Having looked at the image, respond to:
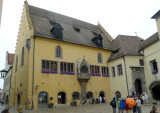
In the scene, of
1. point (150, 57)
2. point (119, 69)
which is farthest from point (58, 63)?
point (150, 57)

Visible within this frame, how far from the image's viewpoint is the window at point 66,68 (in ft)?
84.7

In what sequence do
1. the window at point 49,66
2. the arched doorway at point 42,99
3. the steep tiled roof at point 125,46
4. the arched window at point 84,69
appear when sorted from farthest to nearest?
1. the steep tiled roof at point 125,46
2. the arched window at point 84,69
3. the window at point 49,66
4. the arched doorway at point 42,99

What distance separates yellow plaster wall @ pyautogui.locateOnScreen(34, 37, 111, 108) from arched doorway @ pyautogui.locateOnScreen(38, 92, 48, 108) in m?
0.46

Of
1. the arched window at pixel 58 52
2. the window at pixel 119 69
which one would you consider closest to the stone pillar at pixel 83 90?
the arched window at pixel 58 52

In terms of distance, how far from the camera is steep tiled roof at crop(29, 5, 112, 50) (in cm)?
2647

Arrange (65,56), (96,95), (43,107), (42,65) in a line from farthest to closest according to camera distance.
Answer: (96,95) < (65,56) < (42,65) < (43,107)

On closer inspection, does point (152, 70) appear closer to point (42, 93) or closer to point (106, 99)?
point (106, 99)

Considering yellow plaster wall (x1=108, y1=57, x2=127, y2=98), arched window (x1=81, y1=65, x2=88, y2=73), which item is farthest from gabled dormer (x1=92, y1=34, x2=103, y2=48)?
arched window (x1=81, y1=65, x2=88, y2=73)

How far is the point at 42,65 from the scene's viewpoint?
24109mm

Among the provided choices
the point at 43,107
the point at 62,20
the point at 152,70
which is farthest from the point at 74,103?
the point at 62,20

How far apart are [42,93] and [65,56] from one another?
23.0 feet

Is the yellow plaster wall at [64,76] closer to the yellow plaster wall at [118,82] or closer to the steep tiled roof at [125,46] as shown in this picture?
the yellow plaster wall at [118,82]

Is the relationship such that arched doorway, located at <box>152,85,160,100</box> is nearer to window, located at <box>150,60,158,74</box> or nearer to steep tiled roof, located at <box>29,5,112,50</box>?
window, located at <box>150,60,158,74</box>

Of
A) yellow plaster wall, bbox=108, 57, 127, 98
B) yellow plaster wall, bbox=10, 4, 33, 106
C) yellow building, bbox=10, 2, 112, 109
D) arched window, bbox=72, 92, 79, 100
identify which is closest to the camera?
yellow building, bbox=10, 2, 112, 109
